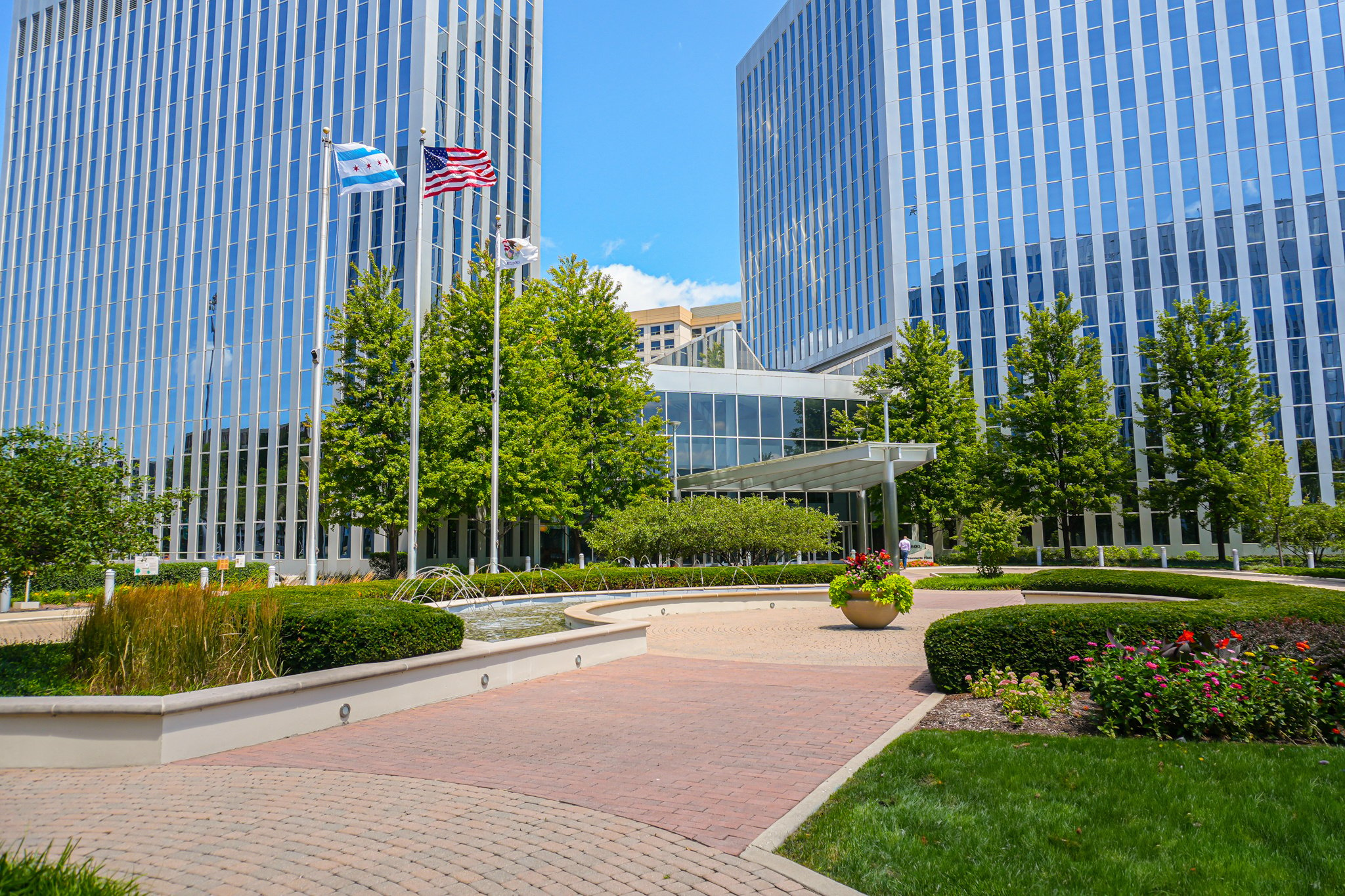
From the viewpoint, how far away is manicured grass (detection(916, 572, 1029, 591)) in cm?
2558

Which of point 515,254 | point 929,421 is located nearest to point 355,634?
point 515,254

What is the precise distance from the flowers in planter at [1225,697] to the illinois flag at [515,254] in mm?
21801

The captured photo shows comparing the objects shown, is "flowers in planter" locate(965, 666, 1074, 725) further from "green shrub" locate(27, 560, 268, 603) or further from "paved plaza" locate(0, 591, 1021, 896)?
"green shrub" locate(27, 560, 268, 603)

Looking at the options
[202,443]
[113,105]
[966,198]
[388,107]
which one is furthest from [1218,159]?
[113,105]

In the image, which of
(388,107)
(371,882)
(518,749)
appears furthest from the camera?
(388,107)

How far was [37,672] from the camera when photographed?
853 cm

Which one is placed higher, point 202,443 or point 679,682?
point 202,443

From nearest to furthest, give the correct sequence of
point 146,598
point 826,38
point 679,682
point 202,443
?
point 146,598 → point 679,682 → point 202,443 → point 826,38

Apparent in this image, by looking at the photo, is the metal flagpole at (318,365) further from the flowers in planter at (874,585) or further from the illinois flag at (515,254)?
the flowers in planter at (874,585)

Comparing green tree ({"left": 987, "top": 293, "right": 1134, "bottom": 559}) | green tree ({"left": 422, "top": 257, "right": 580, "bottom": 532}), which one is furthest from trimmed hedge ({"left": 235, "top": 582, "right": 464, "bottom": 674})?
green tree ({"left": 987, "top": 293, "right": 1134, "bottom": 559})

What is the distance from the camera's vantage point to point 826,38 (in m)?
63.9

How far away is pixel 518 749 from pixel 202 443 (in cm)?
4716

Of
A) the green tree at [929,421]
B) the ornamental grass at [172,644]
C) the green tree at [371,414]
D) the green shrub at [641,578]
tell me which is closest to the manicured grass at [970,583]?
the green shrub at [641,578]

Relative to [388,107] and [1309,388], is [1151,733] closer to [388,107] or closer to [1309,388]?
[388,107]
